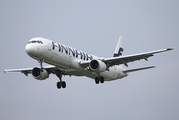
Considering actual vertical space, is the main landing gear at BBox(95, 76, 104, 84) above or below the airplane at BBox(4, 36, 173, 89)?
below

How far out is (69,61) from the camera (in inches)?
A: 1612

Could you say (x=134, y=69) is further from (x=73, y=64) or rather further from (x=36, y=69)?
(x=36, y=69)

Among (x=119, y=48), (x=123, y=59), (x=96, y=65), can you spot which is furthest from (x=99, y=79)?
(x=119, y=48)

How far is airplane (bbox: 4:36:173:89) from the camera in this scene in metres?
38.6

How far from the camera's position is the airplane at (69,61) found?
38.6 m

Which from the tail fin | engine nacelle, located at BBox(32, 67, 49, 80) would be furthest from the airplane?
the tail fin

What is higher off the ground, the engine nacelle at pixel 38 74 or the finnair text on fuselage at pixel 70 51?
the finnair text on fuselage at pixel 70 51

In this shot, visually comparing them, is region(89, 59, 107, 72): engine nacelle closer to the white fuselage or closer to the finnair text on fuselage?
the white fuselage

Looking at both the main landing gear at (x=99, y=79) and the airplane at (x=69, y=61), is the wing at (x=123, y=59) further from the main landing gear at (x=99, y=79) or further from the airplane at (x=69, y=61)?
the main landing gear at (x=99, y=79)

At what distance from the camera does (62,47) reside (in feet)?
133

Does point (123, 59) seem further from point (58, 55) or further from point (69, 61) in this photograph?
point (58, 55)

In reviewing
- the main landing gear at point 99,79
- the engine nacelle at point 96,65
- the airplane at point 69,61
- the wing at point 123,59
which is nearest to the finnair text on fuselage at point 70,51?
the airplane at point 69,61

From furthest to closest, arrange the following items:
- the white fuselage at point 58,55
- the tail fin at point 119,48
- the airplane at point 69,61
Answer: the tail fin at point 119,48 → the airplane at point 69,61 → the white fuselage at point 58,55

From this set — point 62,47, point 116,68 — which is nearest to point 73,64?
point 62,47
